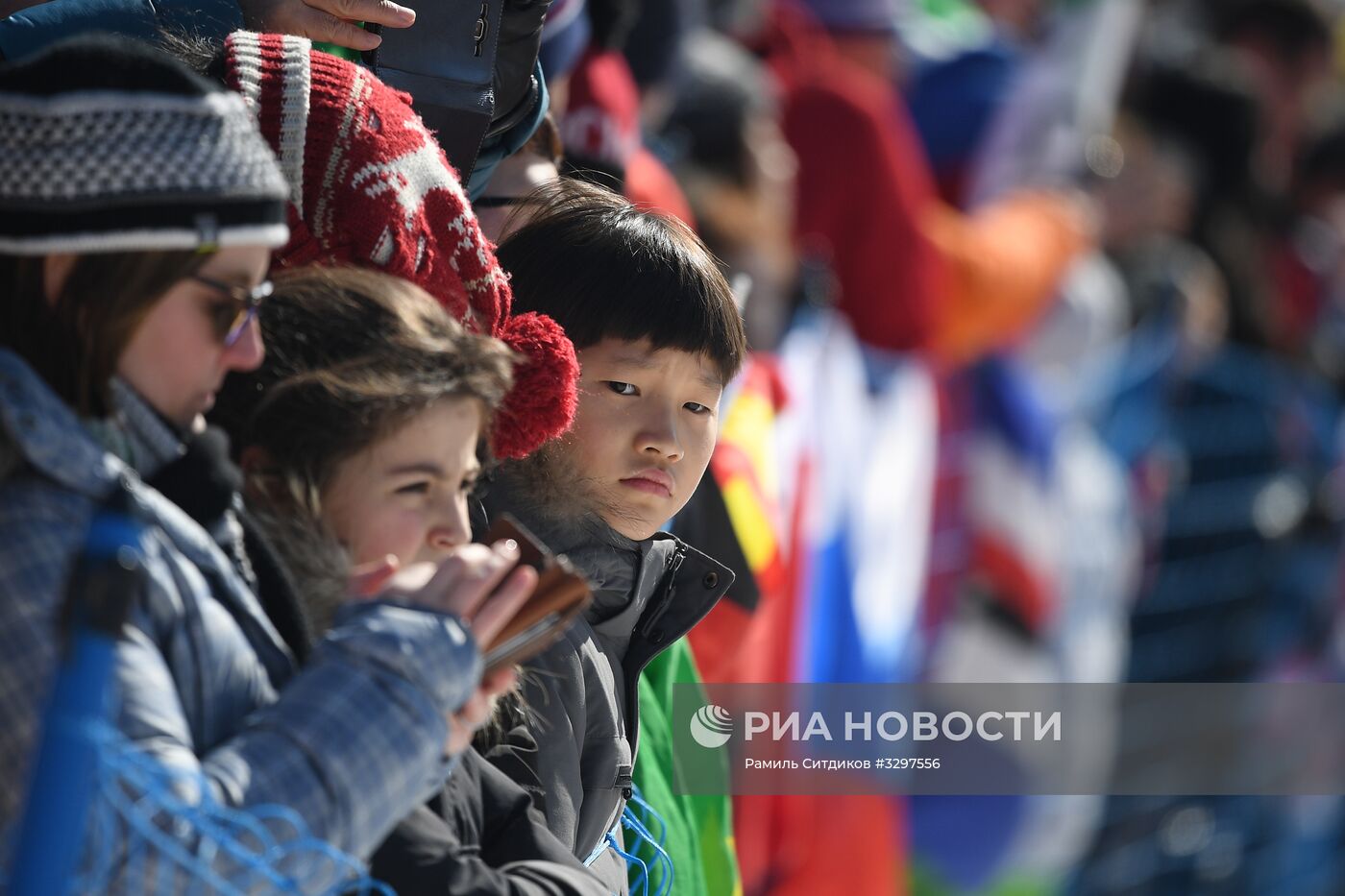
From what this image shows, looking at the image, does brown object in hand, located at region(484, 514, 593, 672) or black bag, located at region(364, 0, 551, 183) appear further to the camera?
black bag, located at region(364, 0, 551, 183)

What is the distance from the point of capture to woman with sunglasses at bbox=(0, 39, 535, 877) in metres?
1.22

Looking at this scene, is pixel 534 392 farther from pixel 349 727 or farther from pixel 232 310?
pixel 349 727

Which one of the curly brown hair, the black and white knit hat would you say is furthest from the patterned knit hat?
the black and white knit hat

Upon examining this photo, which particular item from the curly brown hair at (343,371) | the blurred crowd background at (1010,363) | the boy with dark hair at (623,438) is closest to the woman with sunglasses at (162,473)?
the curly brown hair at (343,371)

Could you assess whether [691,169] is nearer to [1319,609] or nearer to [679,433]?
[679,433]

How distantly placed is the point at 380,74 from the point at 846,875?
213 centimetres

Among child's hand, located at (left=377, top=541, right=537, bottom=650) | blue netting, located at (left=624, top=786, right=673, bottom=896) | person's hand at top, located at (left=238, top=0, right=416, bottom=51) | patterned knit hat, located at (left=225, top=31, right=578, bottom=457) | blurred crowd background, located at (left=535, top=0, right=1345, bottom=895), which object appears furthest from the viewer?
blurred crowd background, located at (left=535, top=0, right=1345, bottom=895)

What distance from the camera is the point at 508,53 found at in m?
2.16

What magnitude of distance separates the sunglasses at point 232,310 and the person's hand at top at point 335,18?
24.6 inches

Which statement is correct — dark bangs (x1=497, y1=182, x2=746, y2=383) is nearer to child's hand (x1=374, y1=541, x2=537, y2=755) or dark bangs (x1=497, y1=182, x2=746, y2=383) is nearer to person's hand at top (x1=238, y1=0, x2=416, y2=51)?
person's hand at top (x1=238, y1=0, x2=416, y2=51)

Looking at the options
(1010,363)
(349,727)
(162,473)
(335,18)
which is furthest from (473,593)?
(1010,363)

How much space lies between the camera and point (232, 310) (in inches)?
53.7

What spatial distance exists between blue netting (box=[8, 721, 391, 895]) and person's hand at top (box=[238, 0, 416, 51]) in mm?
955

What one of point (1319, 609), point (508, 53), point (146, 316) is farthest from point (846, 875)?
point (1319, 609)
